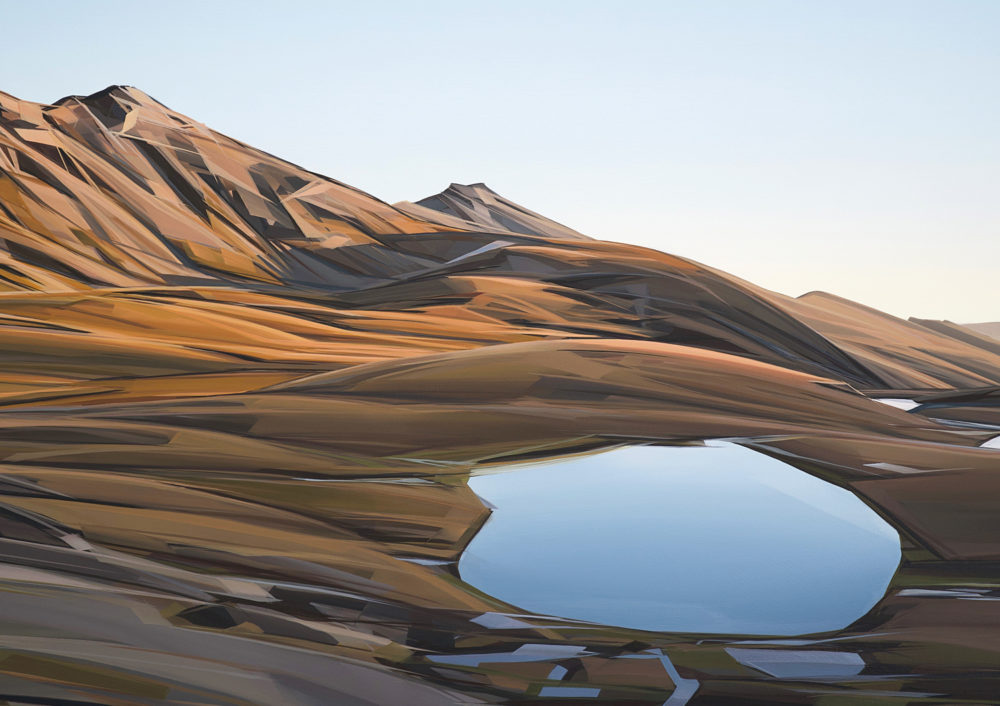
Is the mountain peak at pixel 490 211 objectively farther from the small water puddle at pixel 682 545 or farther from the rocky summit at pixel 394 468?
the small water puddle at pixel 682 545

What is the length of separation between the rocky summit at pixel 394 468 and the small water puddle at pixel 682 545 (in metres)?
0.03

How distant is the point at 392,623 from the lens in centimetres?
110

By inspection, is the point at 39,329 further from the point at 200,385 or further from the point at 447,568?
the point at 447,568

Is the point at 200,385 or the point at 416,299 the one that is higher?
the point at 416,299

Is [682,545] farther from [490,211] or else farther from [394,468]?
[490,211]

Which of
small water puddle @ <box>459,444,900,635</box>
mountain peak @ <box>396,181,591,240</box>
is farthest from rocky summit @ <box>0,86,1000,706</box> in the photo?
mountain peak @ <box>396,181,591,240</box>

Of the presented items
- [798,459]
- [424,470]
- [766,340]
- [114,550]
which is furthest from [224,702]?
[766,340]

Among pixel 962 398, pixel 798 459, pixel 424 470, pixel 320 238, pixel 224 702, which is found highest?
pixel 320 238

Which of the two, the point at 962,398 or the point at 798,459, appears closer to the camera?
the point at 798,459

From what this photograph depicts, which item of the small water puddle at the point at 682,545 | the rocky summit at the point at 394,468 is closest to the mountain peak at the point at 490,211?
the rocky summit at the point at 394,468

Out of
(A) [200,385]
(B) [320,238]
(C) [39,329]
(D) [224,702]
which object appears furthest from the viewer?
(B) [320,238]

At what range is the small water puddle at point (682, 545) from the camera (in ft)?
3.91

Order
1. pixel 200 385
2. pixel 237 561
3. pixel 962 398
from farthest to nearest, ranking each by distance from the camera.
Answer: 1. pixel 962 398
2. pixel 200 385
3. pixel 237 561

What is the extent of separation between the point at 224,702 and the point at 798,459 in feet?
4.70
